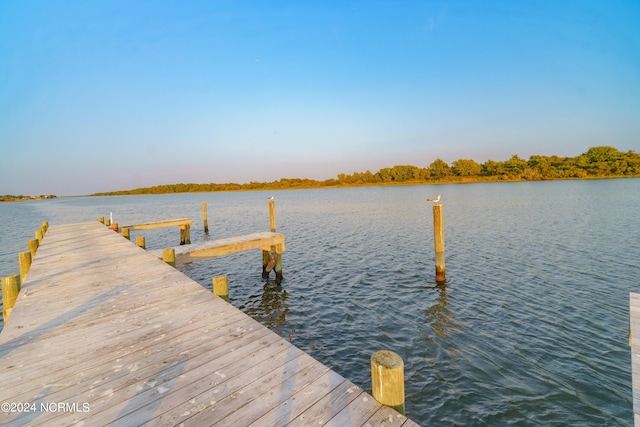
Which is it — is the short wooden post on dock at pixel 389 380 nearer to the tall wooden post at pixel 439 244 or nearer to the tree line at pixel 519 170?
the tall wooden post at pixel 439 244

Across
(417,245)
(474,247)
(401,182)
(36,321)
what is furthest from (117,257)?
(401,182)

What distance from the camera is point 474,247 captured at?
16.6 m

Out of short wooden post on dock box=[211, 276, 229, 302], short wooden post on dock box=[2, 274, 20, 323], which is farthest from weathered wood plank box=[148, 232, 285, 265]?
short wooden post on dock box=[211, 276, 229, 302]

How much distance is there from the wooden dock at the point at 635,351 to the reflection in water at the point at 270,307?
698cm

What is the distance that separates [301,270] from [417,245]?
7828 mm

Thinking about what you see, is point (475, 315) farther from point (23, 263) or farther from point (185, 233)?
point (185, 233)

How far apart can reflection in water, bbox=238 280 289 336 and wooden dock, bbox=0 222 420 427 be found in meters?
3.33

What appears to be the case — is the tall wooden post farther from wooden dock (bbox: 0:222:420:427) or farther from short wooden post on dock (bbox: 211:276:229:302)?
wooden dock (bbox: 0:222:420:427)

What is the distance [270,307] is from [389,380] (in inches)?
310

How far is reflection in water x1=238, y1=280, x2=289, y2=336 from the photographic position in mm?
8953

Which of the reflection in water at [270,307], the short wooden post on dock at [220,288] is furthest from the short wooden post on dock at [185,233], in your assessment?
the short wooden post on dock at [220,288]

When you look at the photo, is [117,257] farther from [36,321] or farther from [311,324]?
[311,324]

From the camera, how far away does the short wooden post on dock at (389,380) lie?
278 cm

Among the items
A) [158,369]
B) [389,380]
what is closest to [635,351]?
[389,380]
